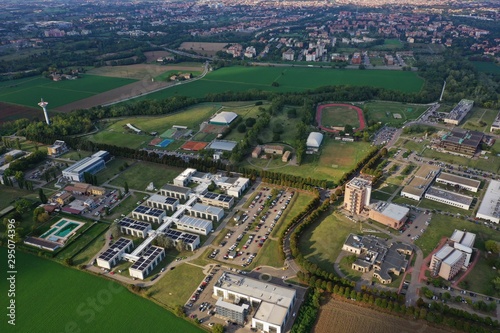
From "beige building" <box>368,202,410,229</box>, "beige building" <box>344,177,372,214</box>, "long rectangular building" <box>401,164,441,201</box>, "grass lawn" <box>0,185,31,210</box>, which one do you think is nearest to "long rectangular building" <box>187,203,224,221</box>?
"beige building" <box>344,177,372,214</box>

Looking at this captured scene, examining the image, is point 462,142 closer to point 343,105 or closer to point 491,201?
point 491,201

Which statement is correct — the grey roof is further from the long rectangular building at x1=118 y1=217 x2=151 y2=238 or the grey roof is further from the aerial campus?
the long rectangular building at x1=118 y1=217 x2=151 y2=238

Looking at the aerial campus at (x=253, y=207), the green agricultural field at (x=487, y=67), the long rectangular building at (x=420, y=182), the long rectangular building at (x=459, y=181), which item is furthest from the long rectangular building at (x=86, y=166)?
the green agricultural field at (x=487, y=67)

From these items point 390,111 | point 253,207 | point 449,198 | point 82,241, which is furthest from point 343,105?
point 82,241

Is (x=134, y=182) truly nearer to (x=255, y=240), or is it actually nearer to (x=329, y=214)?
(x=255, y=240)

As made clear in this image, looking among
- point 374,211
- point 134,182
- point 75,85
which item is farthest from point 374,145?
point 75,85

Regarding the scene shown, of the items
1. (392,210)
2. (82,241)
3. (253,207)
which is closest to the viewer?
(82,241)
